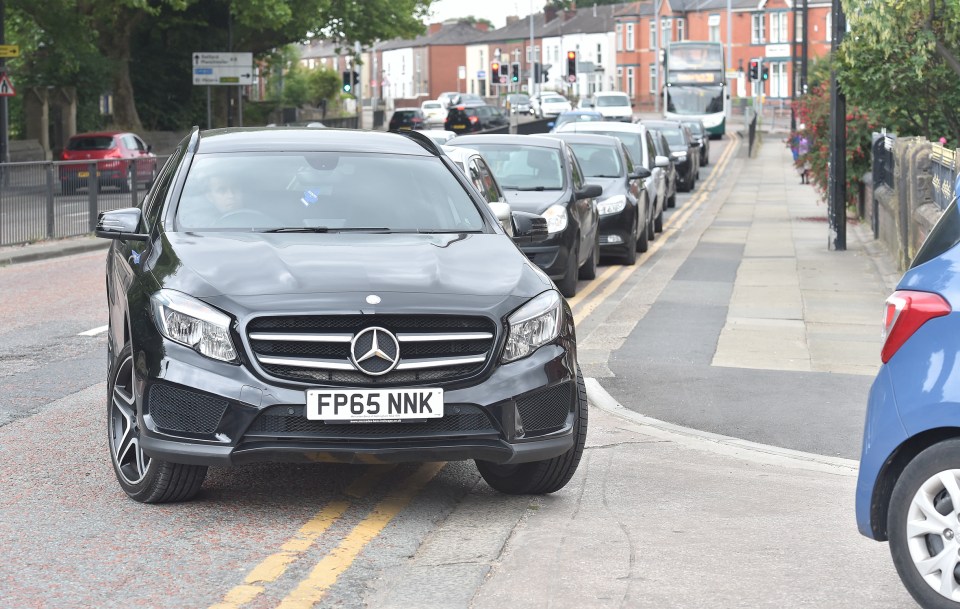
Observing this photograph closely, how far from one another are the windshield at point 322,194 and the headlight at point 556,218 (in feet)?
23.6

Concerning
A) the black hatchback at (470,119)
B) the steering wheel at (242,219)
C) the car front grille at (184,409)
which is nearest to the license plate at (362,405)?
the car front grille at (184,409)

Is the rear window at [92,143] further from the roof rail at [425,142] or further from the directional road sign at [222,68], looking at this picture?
the roof rail at [425,142]

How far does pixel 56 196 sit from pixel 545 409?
56.9 ft

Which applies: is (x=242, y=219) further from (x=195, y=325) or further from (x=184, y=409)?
(x=184, y=409)

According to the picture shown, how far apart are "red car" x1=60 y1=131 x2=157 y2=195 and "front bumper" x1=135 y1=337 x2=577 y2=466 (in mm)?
17068

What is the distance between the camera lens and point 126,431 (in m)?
6.45

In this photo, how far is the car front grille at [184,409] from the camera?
5.80 meters

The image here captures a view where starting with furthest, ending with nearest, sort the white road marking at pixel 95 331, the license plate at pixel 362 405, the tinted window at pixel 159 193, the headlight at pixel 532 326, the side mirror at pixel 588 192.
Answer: the side mirror at pixel 588 192 < the white road marking at pixel 95 331 < the tinted window at pixel 159 193 < the headlight at pixel 532 326 < the license plate at pixel 362 405

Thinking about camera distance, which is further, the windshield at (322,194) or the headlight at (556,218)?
the headlight at (556,218)

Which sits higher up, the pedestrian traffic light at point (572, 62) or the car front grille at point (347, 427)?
the pedestrian traffic light at point (572, 62)

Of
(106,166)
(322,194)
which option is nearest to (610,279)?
(106,166)

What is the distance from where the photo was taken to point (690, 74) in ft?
212

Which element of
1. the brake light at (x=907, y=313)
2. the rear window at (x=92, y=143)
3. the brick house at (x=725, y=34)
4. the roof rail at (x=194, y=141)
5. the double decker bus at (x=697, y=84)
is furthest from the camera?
the brick house at (x=725, y=34)

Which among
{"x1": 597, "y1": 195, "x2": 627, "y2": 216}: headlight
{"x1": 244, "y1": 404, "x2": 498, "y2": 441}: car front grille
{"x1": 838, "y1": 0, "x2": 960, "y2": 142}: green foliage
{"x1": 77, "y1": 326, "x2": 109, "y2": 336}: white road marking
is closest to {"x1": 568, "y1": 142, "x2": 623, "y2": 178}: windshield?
{"x1": 597, "y1": 195, "x2": 627, "y2": 216}: headlight
